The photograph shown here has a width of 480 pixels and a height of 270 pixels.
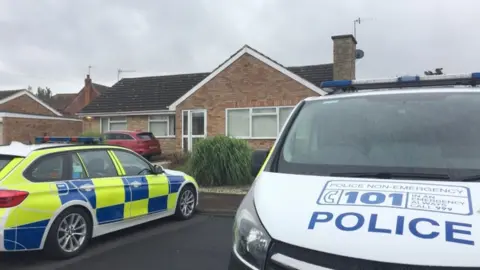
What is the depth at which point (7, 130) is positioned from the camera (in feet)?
83.6

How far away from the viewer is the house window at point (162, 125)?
21.9 meters

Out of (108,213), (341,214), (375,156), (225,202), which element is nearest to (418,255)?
(341,214)

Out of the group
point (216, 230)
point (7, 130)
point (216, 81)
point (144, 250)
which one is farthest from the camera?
point (7, 130)

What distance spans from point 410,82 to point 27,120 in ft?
89.3

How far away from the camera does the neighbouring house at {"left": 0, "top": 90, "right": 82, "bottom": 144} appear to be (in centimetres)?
2555

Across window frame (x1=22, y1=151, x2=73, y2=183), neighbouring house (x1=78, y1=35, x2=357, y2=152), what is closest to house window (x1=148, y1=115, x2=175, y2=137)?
neighbouring house (x1=78, y1=35, x2=357, y2=152)

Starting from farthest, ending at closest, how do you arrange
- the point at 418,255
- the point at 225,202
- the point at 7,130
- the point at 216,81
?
the point at 7,130 → the point at 216,81 → the point at 225,202 → the point at 418,255

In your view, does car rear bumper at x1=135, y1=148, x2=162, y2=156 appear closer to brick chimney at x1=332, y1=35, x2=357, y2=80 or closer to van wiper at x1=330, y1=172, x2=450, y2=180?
brick chimney at x1=332, y1=35, x2=357, y2=80

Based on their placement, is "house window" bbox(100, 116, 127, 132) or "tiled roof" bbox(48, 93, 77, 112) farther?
"tiled roof" bbox(48, 93, 77, 112)

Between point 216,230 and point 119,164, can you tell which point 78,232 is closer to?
point 119,164

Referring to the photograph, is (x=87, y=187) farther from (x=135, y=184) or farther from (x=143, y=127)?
(x=143, y=127)

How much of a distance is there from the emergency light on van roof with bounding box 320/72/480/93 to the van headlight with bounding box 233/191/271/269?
195 centimetres

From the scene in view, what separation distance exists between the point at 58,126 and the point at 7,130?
436 centimetres

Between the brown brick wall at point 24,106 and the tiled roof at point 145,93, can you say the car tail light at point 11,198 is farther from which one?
the brown brick wall at point 24,106
